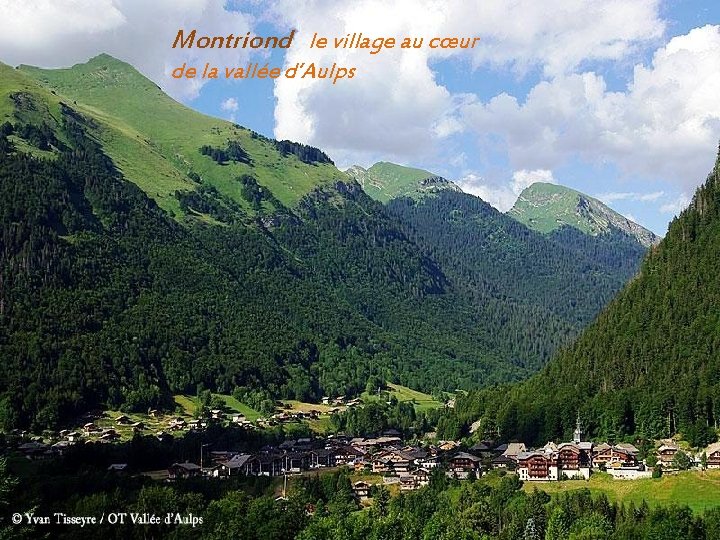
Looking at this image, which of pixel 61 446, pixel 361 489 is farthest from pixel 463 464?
pixel 61 446

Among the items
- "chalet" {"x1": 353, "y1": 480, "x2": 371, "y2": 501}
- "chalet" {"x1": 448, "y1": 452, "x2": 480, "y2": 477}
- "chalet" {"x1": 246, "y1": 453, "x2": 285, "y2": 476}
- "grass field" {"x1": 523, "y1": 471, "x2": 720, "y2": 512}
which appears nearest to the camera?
"grass field" {"x1": 523, "y1": 471, "x2": 720, "y2": 512}

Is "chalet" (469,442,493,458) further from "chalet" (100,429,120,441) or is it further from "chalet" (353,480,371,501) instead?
"chalet" (100,429,120,441)

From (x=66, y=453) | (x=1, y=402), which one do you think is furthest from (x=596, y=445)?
(x=1, y=402)

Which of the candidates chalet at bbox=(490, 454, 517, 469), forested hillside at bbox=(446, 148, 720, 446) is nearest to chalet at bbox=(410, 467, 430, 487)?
chalet at bbox=(490, 454, 517, 469)

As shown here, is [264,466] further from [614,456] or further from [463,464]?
[614,456]

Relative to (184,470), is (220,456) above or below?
above

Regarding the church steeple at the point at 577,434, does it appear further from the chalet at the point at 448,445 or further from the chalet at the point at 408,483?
the chalet at the point at 408,483

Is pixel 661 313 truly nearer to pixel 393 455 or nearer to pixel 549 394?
pixel 549 394
